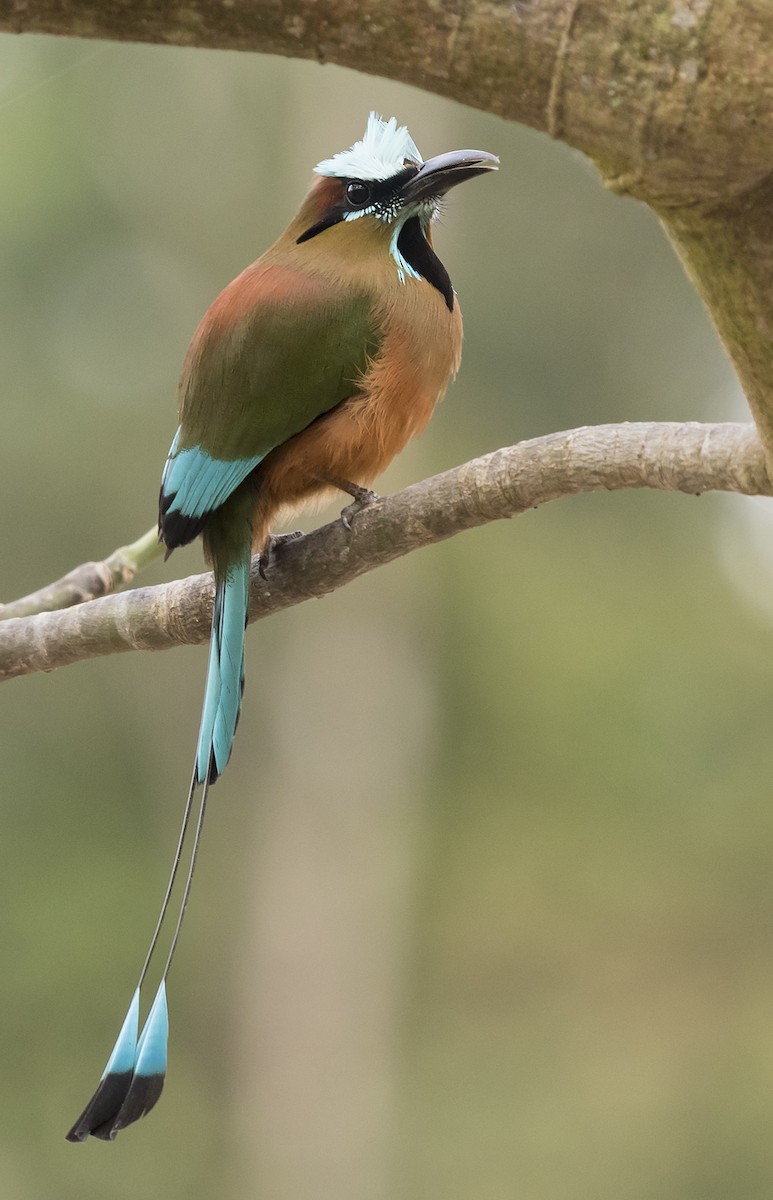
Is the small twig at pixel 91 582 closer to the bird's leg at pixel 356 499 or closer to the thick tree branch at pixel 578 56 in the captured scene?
the bird's leg at pixel 356 499

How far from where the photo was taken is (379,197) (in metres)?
2.45

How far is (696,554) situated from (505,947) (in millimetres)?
2473

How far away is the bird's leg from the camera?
6.65ft

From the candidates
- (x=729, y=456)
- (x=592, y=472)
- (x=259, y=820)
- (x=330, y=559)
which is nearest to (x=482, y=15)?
(x=729, y=456)

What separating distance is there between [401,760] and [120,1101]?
481 cm

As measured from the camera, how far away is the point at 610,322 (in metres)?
7.93

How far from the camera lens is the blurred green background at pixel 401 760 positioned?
6.46m

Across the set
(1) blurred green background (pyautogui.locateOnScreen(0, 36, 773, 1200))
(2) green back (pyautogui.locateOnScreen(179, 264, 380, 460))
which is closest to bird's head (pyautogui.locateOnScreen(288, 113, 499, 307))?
(2) green back (pyautogui.locateOnScreen(179, 264, 380, 460))

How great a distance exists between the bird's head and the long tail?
62 cm

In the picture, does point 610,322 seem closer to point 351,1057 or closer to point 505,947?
point 505,947

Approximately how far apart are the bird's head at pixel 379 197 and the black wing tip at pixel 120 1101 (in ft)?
4.47

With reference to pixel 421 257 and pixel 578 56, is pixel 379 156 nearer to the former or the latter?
pixel 421 257

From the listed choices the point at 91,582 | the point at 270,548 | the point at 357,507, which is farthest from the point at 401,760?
the point at 357,507

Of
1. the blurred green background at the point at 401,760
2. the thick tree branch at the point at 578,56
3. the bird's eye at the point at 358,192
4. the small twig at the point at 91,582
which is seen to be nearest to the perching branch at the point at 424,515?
the small twig at the point at 91,582
